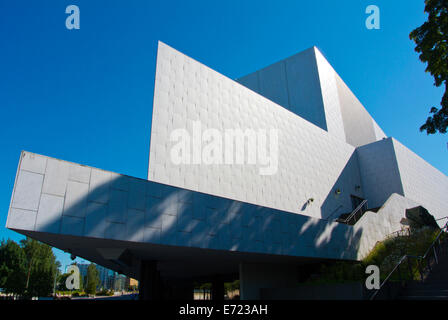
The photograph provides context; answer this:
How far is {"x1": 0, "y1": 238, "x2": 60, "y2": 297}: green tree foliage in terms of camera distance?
38219 millimetres

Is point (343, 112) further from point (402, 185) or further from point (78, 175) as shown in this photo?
point (78, 175)

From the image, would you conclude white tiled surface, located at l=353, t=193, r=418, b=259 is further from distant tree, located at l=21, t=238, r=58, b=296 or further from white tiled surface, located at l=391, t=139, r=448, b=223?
distant tree, located at l=21, t=238, r=58, b=296

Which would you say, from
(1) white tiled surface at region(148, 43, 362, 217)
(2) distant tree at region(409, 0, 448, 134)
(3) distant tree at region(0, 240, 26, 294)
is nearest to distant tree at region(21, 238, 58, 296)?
(3) distant tree at region(0, 240, 26, 294)

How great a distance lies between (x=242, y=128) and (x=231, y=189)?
418 centimetres

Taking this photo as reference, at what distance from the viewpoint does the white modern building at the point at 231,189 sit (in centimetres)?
824

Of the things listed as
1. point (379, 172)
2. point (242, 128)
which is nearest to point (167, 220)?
point (242, 128)

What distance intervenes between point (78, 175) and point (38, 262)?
130ft

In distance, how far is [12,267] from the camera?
1526 inches

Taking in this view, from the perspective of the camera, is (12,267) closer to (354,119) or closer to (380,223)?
(380,223)

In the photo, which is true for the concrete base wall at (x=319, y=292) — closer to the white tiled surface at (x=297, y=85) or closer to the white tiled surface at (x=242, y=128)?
the white tiled surface at (x=242, y=128)

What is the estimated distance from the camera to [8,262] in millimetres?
38656

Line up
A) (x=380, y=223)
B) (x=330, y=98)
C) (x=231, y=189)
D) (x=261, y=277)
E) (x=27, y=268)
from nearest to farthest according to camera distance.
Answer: (x=261, y=277) < (x=231, y=189) < (x=380, y=223) < (x=330, y=98) < (x=27, y=268)

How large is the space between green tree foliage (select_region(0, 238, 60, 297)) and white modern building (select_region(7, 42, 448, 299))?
21.5m
